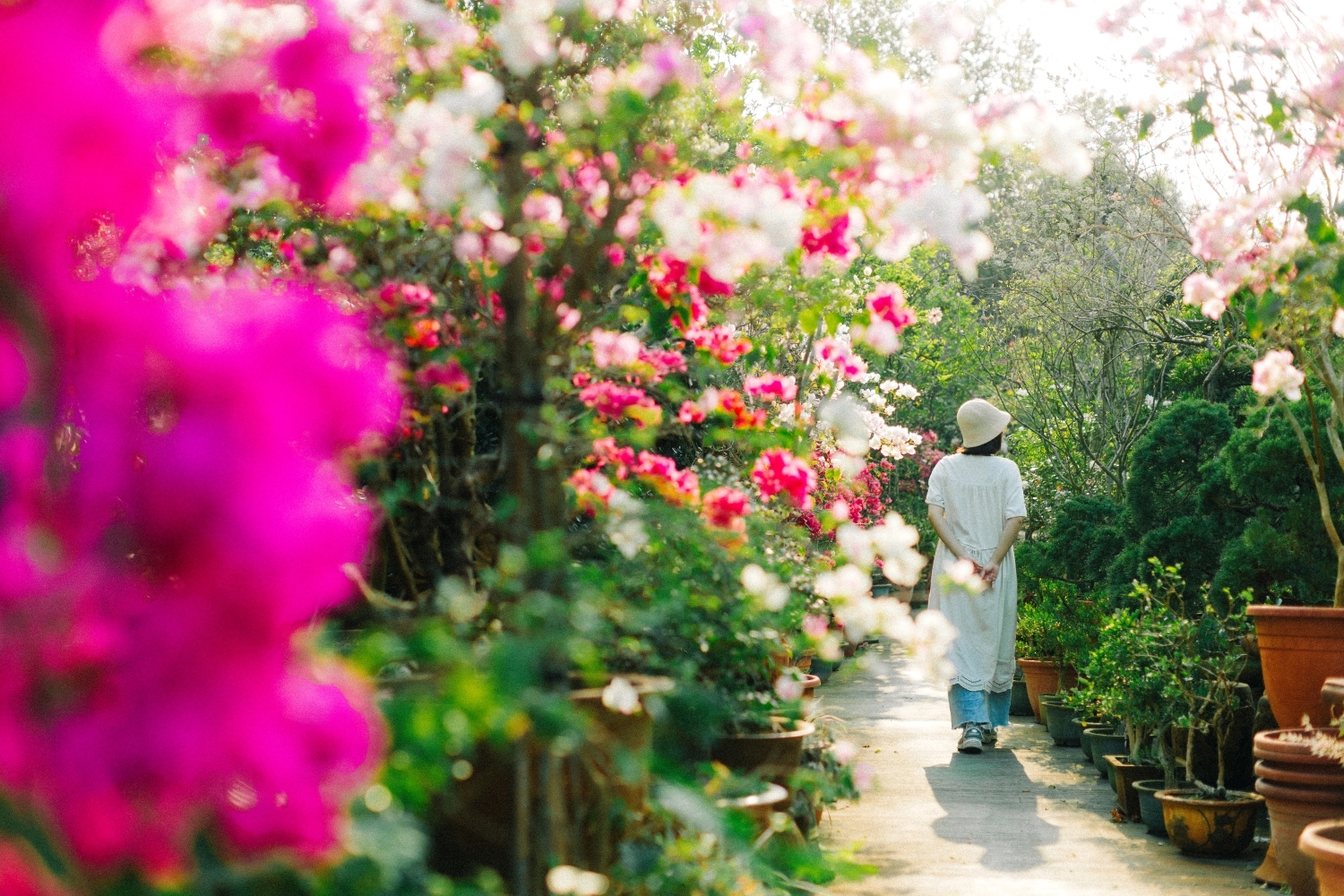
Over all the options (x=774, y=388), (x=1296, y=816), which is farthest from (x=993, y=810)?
(x=774, y=388)

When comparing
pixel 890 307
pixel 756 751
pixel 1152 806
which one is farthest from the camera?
pixel 1152 806

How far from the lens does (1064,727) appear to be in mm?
6676

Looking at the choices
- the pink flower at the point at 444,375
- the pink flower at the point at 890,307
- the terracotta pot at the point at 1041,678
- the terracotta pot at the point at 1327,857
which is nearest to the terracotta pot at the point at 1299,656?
the terracotta pot at the point at 1327,857

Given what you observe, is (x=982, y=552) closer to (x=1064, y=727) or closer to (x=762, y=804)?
(x=1064, y=727)

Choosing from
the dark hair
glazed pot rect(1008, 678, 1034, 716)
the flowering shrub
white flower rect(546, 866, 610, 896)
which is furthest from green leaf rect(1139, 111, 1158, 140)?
glazed pot rect(1008, 678, 1034, 716)

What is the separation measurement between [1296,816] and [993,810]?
153 centimetres

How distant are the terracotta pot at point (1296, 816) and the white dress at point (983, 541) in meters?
2.75

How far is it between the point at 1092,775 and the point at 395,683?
4.74m

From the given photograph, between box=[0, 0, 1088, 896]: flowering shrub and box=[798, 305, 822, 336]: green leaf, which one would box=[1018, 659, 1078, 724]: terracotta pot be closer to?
box=[0, 0, 1088, 896]: flowering shrub

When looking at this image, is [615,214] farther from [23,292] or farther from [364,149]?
[23,292]

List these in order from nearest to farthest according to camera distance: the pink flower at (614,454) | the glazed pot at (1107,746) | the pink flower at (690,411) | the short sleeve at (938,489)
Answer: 1. the pink flower at (614,454)
2. the pink flower at (690,411)
3. the glazed pot at (1107,746)
4. the short sleeve at (938,489)

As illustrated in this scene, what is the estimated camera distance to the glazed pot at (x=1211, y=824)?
415cm

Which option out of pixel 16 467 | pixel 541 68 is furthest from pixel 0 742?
pixel 541 68

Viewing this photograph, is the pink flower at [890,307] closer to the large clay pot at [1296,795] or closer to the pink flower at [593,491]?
the pink flower at [593,491]
